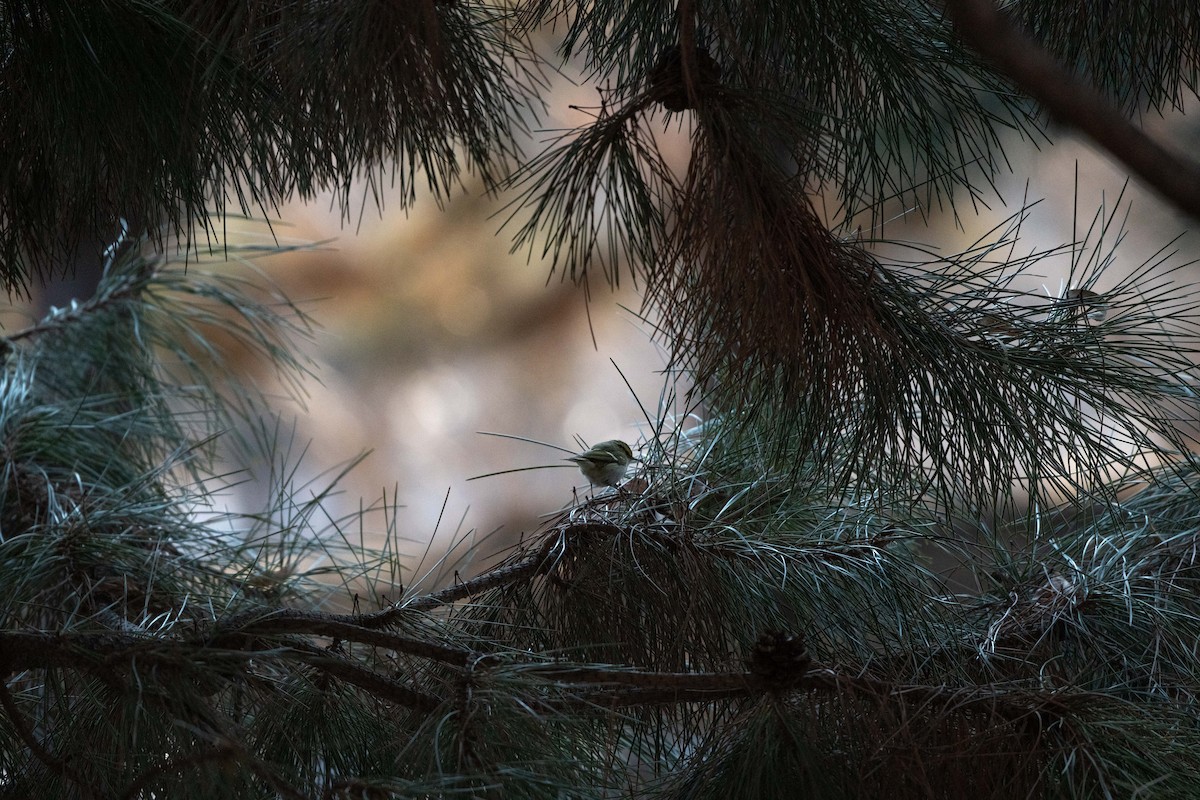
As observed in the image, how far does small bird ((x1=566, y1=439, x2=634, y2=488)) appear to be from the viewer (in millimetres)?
592

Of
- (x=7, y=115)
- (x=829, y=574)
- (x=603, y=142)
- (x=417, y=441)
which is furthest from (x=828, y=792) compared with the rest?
(x=417, y=441)

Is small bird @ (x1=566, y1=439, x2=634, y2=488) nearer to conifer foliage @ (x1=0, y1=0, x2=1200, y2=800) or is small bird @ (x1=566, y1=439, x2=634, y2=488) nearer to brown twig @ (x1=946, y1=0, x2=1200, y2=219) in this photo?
conifer foliage @ (x1=0, y1=0, x2=1200, y2=800)

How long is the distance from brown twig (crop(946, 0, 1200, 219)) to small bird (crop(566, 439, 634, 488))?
1.12ft

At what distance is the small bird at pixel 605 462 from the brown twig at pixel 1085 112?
0.34 m

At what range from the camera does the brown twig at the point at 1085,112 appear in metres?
0.25

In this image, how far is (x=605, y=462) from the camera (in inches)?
23.4

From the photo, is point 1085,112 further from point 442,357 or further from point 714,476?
point 442,357

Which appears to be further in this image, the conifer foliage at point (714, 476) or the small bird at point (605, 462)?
the small bird at point (605, 462)

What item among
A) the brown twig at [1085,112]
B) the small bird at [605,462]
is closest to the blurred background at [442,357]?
the small bird at [605,462]

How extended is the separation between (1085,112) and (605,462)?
0.37 metres

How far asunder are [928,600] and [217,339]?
246 cm

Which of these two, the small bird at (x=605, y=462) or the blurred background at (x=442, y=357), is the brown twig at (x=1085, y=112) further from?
the blurred background at (x=442, y=357)

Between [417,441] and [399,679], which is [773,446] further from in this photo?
[417,441]

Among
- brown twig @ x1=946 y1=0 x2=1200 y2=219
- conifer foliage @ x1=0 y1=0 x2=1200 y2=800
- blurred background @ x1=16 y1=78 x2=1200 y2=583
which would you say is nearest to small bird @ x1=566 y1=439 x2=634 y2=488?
conifer foliage @ x1=0 y1=0 x2=1200 y2=800
